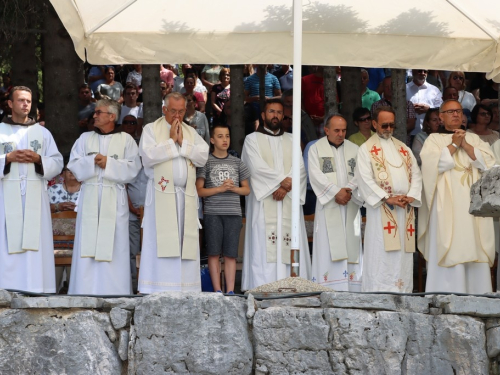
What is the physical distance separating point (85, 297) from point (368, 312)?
166 cm

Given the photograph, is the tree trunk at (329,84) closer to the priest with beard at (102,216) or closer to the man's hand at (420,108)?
the man's hand at (420,108)

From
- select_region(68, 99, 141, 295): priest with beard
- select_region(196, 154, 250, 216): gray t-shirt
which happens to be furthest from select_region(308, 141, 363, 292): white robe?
select_region(68, 99, 141, 295): priest with beard

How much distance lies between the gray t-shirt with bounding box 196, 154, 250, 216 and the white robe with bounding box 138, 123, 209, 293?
0.64 ft

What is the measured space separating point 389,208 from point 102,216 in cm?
261

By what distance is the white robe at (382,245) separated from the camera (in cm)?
993

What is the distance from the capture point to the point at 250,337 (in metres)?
6.36

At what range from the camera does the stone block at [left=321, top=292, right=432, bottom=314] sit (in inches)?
249

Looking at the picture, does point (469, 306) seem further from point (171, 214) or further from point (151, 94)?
point (151, 94)

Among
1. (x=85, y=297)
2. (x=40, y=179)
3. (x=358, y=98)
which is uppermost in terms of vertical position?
(x=358, y=98)

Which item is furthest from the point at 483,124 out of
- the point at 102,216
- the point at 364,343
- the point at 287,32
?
the point at 364,343

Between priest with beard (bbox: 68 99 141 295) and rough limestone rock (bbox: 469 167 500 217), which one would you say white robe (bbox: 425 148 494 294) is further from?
rough limestone rock (bbox: 469 167 500 217)

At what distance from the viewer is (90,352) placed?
20.7 ft

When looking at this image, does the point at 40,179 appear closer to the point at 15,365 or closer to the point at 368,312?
the point at 15,365

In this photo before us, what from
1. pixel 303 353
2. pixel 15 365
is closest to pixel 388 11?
pixel 303 353
